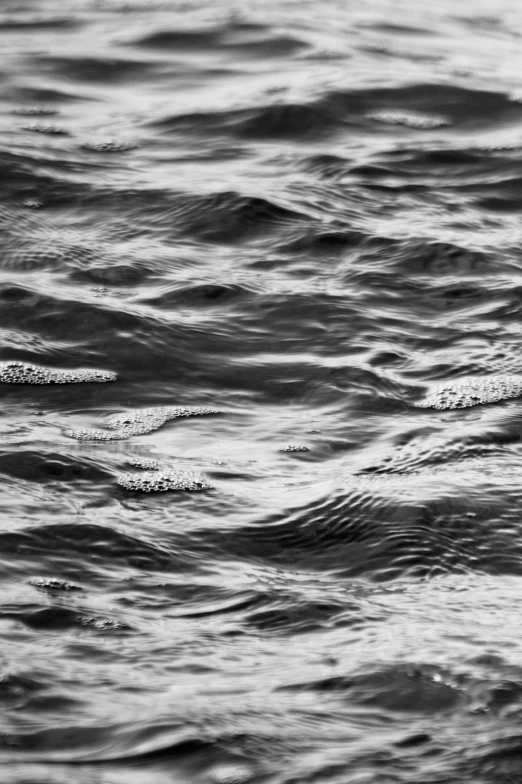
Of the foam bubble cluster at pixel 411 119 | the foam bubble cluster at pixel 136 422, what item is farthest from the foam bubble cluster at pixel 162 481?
the foam bubble cluster at pixel 411 119

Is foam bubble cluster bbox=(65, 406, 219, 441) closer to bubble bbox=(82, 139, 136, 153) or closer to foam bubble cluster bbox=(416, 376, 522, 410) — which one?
foam bubble cluster bbox=(416, 376, 522, 410)

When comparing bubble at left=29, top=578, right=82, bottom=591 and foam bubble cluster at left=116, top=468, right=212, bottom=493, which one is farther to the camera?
foam bubble cluster at left=116, top=468, right=212, bottom=493

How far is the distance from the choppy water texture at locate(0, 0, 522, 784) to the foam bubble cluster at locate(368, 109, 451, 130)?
3cm

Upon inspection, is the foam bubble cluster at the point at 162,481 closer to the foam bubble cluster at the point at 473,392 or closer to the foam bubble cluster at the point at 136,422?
the foam bubble cluster at the point at 136,422

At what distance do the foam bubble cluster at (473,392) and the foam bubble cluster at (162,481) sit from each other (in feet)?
3.37

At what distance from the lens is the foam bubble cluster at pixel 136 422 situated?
4105 mm

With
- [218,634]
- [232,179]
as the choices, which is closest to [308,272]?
[232,179]

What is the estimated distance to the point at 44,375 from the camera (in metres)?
4.52

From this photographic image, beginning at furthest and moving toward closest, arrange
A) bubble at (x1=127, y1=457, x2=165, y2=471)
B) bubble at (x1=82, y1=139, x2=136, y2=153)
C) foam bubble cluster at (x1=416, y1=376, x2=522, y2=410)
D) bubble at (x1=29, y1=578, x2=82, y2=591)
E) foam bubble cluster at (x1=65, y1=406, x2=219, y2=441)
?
bubble at (x1=82, y1=139, x2=136, y2=153) → foam bubble cluster at (x1=416, y1=376, x2=522, y2=410) → foam bubble cluster at (x1=65, y1=406, x2=219, y2=441) → bubble at (x1=127, y1=457, x2=165, y2=471) → bubble at (x1=29, y1=578, x2=82, y2=591)

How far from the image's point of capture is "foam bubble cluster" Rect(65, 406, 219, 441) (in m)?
4.11

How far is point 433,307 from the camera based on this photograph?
524 cm

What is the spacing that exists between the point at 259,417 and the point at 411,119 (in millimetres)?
3702

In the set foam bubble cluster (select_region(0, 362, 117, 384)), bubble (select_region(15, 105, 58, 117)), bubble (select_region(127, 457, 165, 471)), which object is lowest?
bubble (select_region(127, 457, 165, 471))

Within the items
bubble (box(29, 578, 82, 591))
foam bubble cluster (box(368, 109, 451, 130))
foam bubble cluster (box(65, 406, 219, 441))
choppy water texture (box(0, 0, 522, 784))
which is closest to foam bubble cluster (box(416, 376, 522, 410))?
choppy water texture (box(0, 0, 522, 784))
